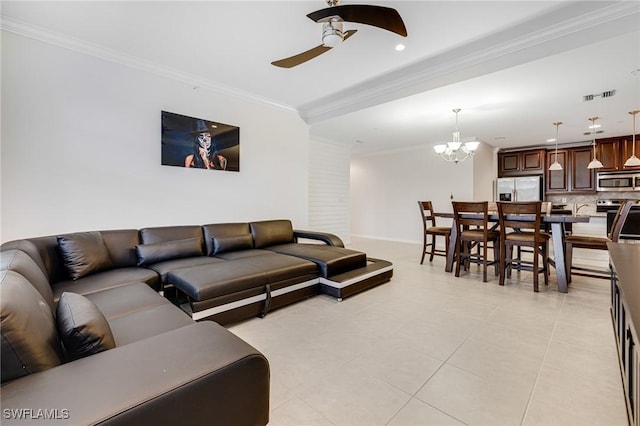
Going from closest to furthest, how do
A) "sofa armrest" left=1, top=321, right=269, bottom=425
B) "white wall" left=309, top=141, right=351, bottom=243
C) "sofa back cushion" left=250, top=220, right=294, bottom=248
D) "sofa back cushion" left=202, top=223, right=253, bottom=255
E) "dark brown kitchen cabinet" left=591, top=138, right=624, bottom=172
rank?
"sofa armrest" left=1, top=321, right=269, bottom=425, "sofa back cushion" left=202, top=223, right=253, bottom=255, "sofa back cushion" left=250, top=220, right=294, bottom=248, "dark brown kitchen cabinet" left=591, top=138, right=624, bottom=172, "white wall" left=309, top=141, right=351, bottom=243

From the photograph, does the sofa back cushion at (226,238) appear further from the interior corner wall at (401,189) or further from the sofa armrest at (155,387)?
the interior corner wall at (401,189)

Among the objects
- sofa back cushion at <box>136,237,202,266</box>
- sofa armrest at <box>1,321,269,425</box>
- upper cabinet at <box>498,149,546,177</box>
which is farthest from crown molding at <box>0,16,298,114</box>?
upper cabinet at <box>498,149,546,177</box>

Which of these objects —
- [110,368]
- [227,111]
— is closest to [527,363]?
[110,368]

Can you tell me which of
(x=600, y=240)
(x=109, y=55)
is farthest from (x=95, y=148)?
(x=600, y=240)

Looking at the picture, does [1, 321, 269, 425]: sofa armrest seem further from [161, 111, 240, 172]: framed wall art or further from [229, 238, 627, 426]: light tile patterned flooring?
[161, 111, 240, 172]: framed wall art

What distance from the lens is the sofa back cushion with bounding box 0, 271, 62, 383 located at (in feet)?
2.73

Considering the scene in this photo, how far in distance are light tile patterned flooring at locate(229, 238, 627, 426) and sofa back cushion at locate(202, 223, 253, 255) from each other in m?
1.23

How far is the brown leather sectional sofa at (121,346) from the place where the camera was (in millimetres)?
826

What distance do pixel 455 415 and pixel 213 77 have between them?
4.22 m

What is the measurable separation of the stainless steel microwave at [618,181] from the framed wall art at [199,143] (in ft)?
25.0

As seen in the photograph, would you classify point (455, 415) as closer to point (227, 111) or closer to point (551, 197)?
point (227, 111)

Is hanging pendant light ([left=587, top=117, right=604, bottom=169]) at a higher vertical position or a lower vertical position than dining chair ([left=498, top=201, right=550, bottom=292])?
higher

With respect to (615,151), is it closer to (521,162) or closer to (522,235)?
(521,162)

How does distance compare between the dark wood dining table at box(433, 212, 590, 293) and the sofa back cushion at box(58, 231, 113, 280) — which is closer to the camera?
the sofa back cushion at box(58, 231, 113, 280)
